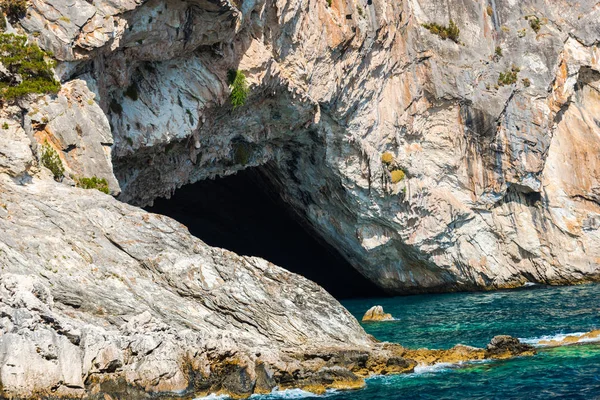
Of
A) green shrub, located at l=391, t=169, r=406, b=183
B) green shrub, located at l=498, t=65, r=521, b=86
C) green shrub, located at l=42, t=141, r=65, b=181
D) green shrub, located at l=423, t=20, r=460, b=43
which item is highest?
green shrub, located at l=423, t=20, r=460, b=43

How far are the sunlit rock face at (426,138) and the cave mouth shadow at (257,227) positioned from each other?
363 centimetres

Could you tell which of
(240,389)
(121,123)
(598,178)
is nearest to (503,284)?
(598,178)

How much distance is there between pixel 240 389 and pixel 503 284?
33190 millimetres

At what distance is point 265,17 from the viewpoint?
3444cm

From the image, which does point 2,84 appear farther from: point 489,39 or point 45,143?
point 489,39

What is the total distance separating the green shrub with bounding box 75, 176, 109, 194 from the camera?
2433 centimetres

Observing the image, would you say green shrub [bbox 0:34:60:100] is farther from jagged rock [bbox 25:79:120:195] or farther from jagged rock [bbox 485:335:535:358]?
jagged rock [bbox 485:335:535:358]

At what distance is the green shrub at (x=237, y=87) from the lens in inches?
1331

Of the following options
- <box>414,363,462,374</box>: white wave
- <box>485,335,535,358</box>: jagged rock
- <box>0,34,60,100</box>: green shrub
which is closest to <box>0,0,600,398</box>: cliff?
<box>0,34,60,100</box>: green shrub

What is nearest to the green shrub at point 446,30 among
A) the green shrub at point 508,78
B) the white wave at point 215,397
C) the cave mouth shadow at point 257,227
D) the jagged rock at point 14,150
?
the green shrub at point 508,78

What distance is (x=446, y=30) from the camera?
46.9 meters

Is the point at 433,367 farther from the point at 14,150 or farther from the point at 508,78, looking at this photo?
the point at 508,78

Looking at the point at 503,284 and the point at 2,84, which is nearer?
the point at 2,84

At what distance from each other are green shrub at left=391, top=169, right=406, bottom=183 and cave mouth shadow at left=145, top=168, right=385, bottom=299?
874 cm
